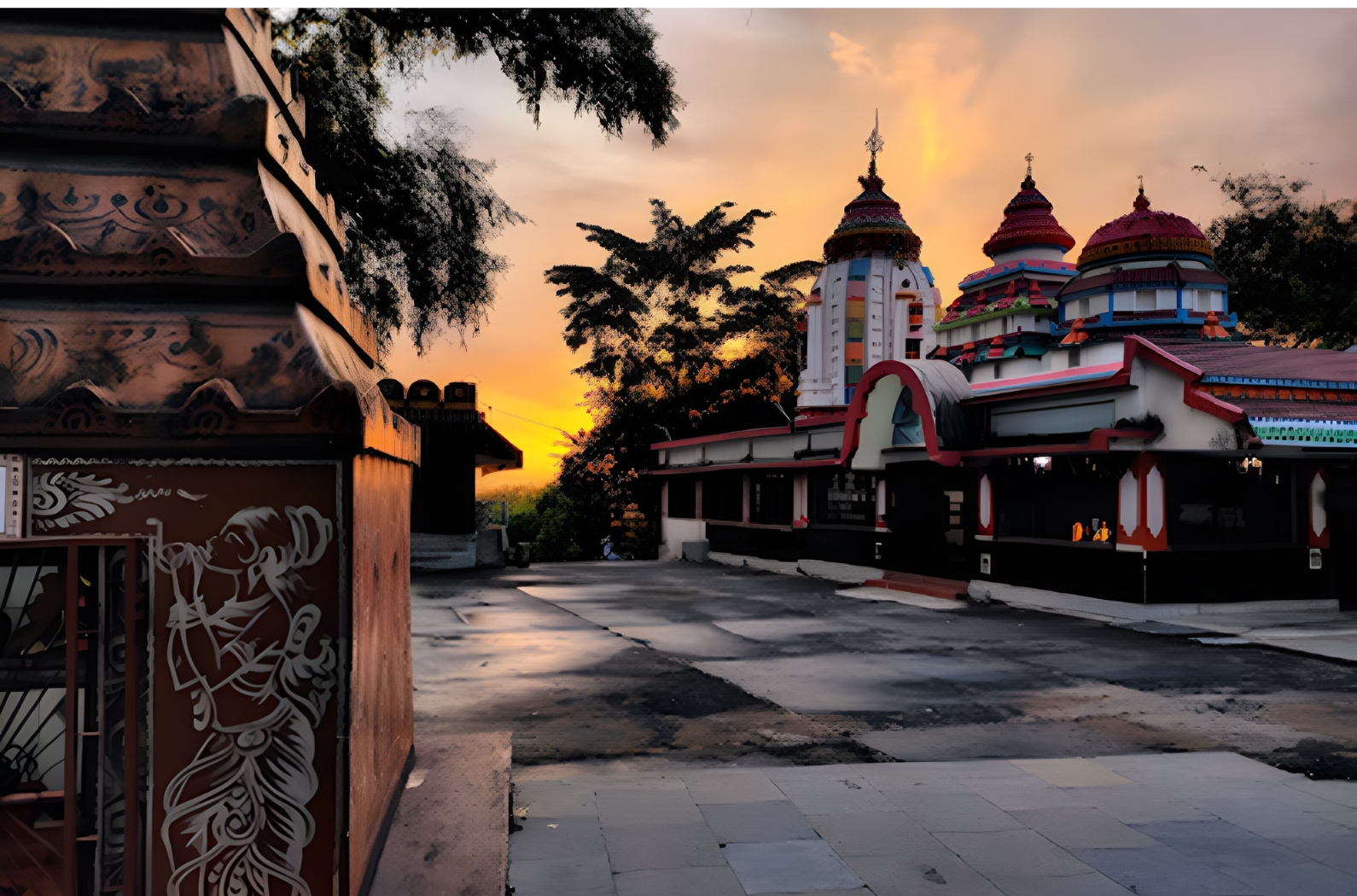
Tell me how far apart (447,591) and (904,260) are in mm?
20530

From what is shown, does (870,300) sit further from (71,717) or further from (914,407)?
(71,717)

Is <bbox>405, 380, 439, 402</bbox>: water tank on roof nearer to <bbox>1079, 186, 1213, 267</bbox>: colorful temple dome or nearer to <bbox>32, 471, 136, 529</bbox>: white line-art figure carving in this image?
<bbox>1079, 186, 1213, 267</bbox>: colorful temple dome

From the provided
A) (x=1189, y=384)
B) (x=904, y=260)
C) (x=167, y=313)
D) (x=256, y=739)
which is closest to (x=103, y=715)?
(x=256, y=739)

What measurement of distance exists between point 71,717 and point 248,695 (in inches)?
23.5

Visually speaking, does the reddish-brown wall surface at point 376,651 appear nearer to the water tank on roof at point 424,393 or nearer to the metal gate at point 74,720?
the metal gate at point 74,720

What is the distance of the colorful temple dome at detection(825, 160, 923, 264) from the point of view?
31.9 metres

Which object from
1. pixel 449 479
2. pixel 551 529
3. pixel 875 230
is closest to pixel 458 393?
pixel 449 479

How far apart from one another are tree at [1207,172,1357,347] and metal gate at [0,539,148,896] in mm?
35825

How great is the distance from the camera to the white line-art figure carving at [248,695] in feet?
11.6

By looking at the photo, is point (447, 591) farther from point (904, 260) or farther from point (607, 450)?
point (904, 260)

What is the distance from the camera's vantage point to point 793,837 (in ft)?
17.3

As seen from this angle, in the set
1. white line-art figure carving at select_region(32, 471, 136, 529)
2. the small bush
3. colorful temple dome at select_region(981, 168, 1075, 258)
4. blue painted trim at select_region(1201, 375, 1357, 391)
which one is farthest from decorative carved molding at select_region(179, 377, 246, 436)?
the small bush

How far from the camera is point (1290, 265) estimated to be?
107 ft

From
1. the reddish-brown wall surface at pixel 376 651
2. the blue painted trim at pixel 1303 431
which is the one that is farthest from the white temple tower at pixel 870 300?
the reddish-brown wall surface at pixel 376 651
